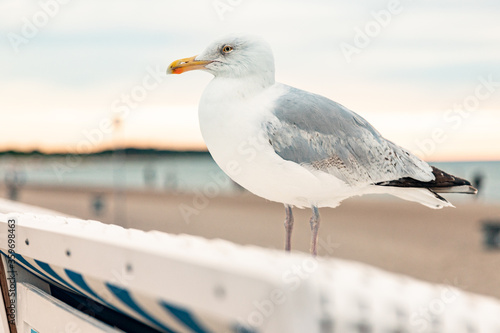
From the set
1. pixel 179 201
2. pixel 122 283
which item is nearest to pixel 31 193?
pixel 179 201

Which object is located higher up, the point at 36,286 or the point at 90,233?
the point at 90,233

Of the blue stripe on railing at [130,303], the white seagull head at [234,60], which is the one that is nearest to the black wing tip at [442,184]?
the white seagull head at [234,60]

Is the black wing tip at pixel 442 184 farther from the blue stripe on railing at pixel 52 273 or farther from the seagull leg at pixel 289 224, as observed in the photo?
the blue stripe on railing at pixel 52 273

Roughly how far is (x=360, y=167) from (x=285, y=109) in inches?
19.5

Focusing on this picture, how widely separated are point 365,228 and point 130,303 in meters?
12.0

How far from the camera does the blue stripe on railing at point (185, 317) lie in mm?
735

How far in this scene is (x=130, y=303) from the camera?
91 cm

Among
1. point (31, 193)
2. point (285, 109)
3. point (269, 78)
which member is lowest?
point (31, 193)

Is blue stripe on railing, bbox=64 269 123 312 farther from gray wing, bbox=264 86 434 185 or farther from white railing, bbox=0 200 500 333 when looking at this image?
gray wing, bbox=264 86 434 185

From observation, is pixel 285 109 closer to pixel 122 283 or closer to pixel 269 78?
pixel 269 78

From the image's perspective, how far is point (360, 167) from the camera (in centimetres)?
261

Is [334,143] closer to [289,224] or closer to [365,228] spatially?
[289,224]

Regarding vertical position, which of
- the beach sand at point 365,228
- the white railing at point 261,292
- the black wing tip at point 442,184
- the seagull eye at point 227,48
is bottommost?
the beach sand at point 365,228

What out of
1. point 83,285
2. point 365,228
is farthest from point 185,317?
point 365,228
